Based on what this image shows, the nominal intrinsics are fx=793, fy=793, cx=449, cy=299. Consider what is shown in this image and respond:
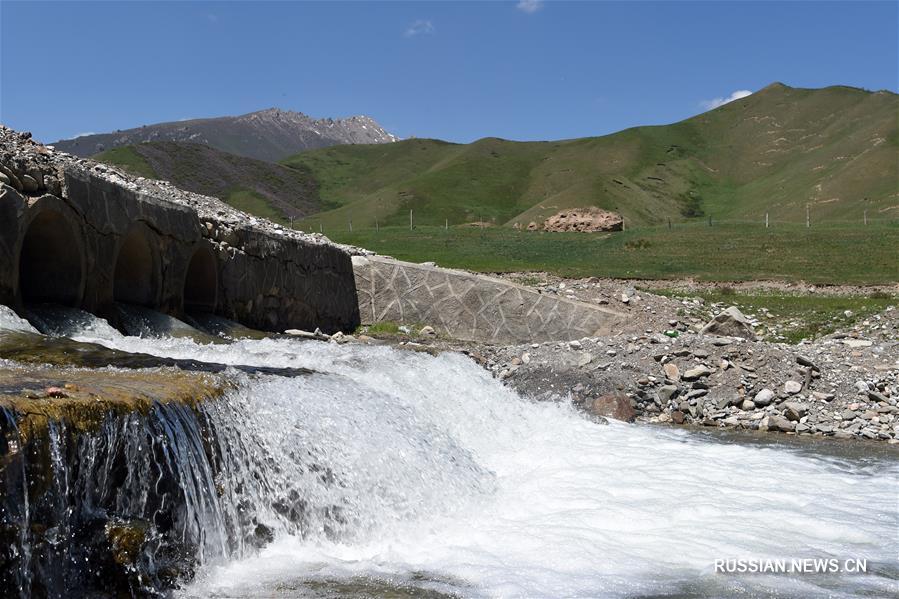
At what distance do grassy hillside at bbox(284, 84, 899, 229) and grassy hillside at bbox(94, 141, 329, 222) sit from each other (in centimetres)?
551

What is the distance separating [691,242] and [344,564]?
36.4m

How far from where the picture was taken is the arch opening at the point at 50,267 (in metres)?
12.1

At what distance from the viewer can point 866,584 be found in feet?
20.3

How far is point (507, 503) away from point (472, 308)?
14120mm

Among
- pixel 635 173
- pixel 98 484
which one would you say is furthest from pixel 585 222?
pixel 635 173

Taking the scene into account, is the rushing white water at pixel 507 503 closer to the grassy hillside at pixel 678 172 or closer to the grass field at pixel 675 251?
the grass field at pixel 675 251

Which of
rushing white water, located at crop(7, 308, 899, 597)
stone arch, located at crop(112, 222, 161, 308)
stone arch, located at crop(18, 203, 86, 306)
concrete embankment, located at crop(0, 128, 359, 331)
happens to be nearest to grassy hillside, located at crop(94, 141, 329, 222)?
concrete embankment, located at crop(0, 128, 359, 331)

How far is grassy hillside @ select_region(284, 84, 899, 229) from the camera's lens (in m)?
80.6

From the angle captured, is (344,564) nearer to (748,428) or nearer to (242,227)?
(748,428)

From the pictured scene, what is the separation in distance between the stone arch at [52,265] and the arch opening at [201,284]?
4.51 meters

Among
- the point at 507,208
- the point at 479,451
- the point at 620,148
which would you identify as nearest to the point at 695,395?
the point at 479,451

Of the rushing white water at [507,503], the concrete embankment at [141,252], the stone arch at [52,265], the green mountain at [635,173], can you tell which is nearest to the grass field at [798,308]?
the rushing white water at [507,503]

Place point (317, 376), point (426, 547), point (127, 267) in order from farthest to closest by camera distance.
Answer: point (127, 267), point (317, 376), point (426, 547)

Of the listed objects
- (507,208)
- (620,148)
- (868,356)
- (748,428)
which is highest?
(620,148)
